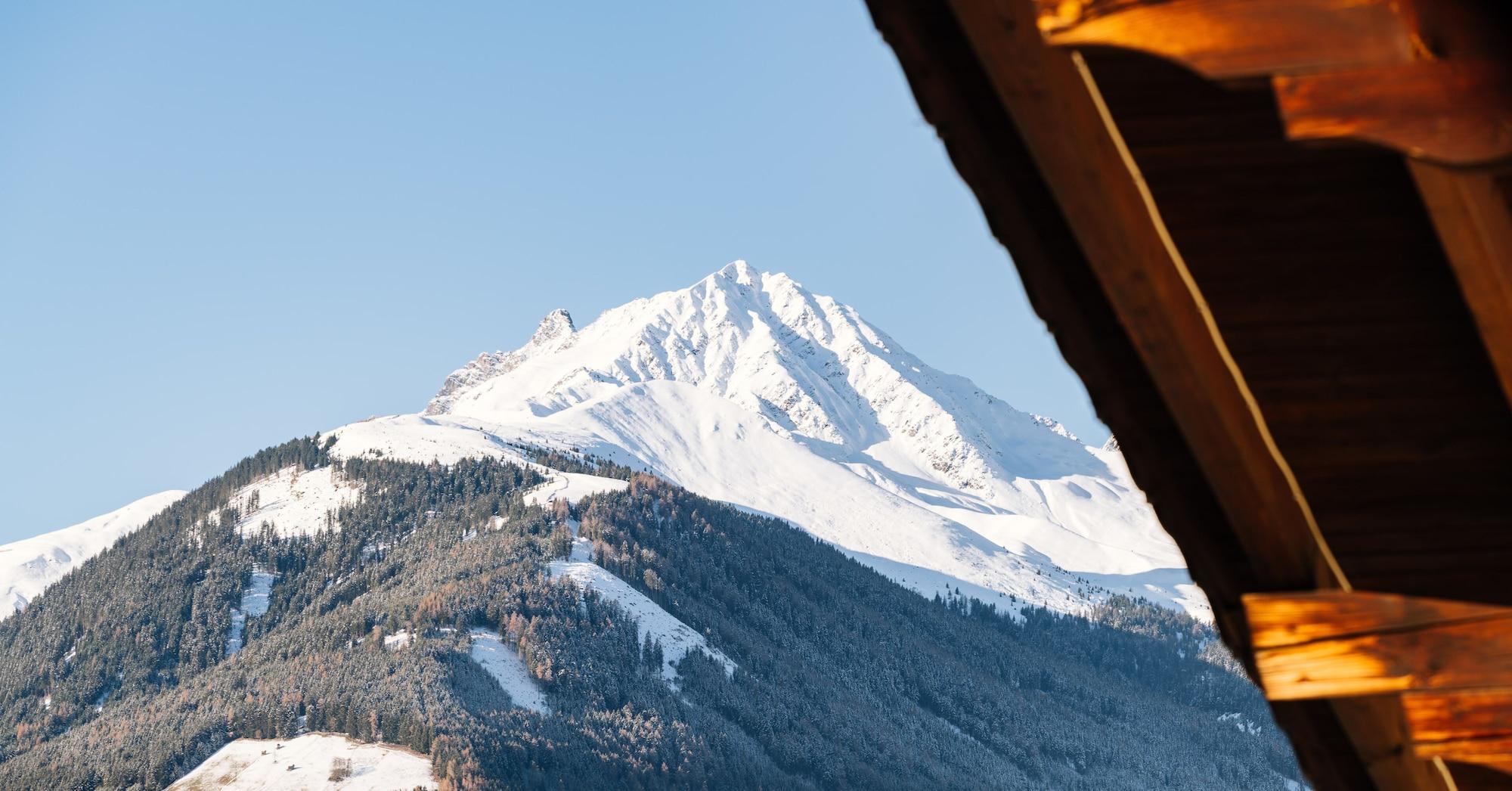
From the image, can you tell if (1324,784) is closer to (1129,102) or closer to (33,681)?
(1129,102)

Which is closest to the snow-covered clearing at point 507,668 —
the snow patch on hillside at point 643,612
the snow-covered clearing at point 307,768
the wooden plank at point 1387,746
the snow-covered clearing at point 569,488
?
the snow patch on hillside at point 643,612

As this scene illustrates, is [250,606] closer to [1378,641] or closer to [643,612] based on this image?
[643,612]

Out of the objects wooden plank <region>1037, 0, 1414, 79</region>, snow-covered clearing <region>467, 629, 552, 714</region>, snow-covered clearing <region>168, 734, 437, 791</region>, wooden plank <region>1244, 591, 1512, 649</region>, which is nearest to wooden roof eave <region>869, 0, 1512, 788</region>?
wooden plank <region>1244, 591, 1512, 649</region>

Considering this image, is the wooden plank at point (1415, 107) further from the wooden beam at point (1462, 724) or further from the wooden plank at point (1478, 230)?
the wooden beam at point (1462, 724)

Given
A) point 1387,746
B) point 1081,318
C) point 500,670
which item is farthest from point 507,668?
point 1081,318

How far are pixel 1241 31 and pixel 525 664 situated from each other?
146242 millimetres

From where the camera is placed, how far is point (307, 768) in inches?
4545

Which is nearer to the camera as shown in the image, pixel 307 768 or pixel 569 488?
pixel 307 768

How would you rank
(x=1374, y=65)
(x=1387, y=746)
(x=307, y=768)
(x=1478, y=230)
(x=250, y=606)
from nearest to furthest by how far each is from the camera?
(x=1374, y=65) < (x=1478, y=230) < (x=1387, y=746) < (x=307, y=768) < (x=250, y=606)

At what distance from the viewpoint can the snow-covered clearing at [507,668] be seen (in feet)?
449

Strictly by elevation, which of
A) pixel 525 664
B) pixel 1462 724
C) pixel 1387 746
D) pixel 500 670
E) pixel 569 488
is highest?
pixel 1462 724

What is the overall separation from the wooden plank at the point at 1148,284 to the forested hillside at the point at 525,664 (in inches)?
4393

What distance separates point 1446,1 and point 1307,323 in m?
1.37

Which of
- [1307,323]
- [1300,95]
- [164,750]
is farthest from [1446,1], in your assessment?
[164,750]
